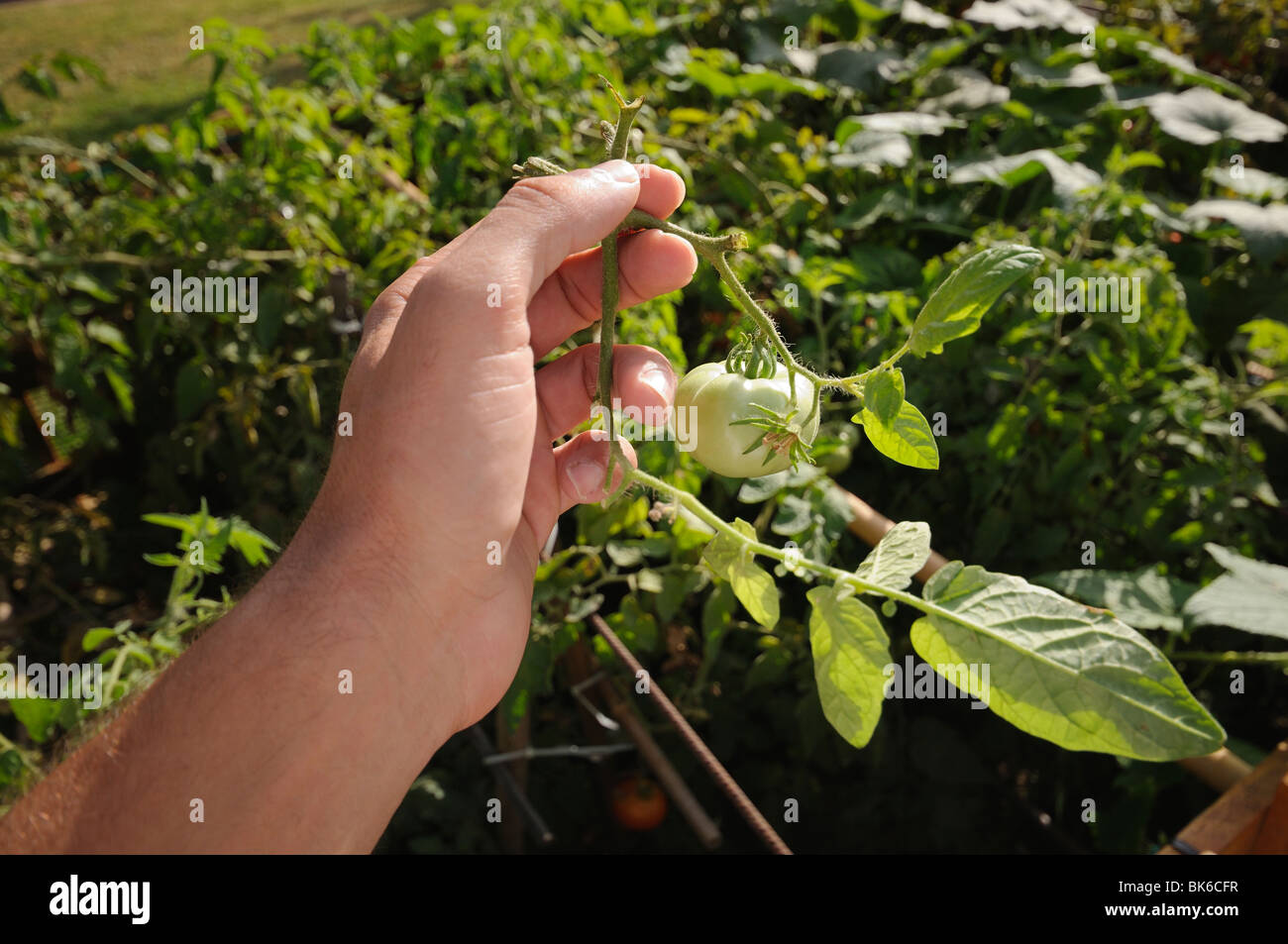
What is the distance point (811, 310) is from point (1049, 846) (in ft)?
3.84

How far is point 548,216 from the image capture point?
89 centimetres

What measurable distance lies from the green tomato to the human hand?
0.15m

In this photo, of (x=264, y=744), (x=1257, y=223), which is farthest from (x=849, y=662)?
(x=1257, y=223)

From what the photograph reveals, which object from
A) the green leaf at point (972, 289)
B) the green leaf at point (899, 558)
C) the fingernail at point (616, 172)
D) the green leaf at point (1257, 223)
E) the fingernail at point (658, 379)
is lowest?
the green leaf at point (899, 558)

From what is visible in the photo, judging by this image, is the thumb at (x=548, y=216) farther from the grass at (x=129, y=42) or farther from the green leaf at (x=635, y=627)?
the grass at (x=129, y=42)

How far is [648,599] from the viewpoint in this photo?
1.55 meters

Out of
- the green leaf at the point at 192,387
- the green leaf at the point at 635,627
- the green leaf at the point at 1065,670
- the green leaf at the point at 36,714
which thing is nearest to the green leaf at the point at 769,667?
the green leaf at the point at 635,627

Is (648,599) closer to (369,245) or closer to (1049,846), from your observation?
(1049,846)

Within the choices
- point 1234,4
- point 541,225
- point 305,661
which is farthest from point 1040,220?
point 1234,4

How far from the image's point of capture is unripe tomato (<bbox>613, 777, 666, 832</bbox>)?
167cm

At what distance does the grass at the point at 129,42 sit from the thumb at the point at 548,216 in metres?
4.82

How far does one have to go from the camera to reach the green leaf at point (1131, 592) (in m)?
1.40

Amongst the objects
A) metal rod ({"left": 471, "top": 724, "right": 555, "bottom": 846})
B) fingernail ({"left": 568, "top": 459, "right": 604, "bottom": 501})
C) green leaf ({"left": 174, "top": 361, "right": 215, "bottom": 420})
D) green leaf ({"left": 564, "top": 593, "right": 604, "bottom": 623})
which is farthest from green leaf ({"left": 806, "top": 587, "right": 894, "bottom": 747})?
green leaf ({"left": 174, "top": 361, "right": 215, "bottom": 420})

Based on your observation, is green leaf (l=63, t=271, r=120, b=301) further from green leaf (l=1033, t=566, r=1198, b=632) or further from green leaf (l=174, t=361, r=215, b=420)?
green leaf (l=1033, t=566, r=1198, b=632)
